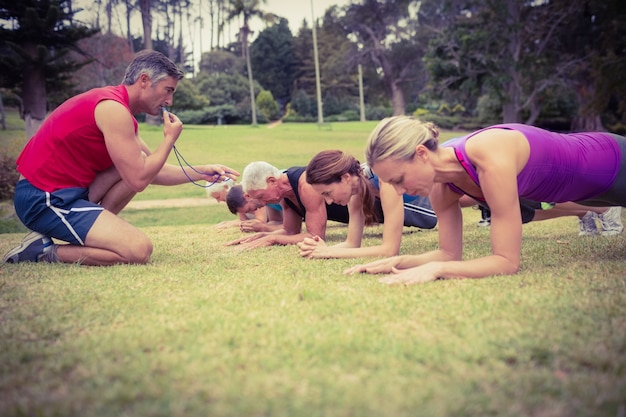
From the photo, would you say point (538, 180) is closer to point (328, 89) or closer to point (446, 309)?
point (446, 309)

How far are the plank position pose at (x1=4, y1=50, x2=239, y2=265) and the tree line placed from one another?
1135 centimetres

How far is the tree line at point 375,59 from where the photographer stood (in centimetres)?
1519

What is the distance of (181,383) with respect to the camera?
1896mm

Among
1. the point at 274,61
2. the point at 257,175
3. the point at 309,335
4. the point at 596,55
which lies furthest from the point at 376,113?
the point at 309,335

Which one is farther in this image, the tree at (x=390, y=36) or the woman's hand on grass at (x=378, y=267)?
the tree at (x=390, y=36)

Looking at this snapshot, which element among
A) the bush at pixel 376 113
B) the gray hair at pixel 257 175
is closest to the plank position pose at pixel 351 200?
the gray hair at pixel 257 175

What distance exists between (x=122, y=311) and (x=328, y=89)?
4677cm

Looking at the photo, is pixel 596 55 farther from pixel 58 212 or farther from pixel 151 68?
pixel 58 212

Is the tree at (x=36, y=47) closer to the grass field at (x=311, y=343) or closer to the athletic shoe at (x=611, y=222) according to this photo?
the grass field at (x=311, y=343)

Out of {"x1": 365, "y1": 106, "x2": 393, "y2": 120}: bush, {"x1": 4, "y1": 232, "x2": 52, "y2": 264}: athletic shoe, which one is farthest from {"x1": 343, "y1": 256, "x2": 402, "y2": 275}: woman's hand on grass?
{"x1": 365, "y1": 106, "x2": 393, "y2": 120}: bush

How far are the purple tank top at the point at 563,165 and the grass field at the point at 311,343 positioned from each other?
512 mm

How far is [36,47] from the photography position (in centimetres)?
1460

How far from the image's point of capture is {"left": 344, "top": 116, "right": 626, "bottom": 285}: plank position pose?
3.07m

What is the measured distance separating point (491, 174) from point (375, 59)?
3965cm
